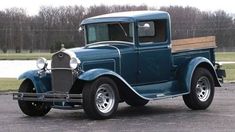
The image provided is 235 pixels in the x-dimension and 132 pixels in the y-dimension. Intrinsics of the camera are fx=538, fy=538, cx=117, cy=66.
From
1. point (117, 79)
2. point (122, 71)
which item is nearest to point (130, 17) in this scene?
point (122, 71)

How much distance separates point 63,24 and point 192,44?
110m

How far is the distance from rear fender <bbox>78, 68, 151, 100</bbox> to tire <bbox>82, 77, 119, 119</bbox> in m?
0.12

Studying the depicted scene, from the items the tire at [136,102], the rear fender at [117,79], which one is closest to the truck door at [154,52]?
the tire at [136,102]

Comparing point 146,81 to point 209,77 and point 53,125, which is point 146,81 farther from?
point 53,125

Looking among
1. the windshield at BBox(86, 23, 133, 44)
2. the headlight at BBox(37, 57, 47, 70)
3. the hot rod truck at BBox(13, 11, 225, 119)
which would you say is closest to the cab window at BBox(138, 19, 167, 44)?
the hot rod truck at BBox(13, 11, 225, 119)

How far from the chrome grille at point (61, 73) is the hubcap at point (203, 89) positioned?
3309mm

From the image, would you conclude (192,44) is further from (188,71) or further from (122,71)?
(122,71)

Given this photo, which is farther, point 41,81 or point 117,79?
point 41,81

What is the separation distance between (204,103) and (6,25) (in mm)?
110772

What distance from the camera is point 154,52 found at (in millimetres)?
12258

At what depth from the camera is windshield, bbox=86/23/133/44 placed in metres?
12.1

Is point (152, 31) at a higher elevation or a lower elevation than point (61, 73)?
higher

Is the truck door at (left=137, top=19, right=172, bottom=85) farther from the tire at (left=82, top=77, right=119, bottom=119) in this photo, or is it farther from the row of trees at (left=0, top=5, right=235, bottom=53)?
the row of trees at (left=0, top=5, right=235, bottom=53)

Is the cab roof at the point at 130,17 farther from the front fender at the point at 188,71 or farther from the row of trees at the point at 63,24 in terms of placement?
the row of trees at the point at 63,24
